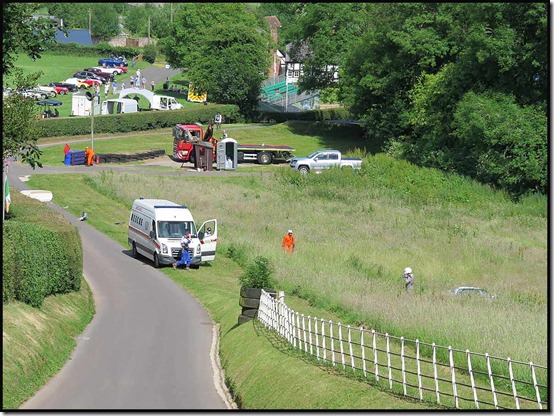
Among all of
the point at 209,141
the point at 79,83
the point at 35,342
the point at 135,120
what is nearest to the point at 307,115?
the point at 135,120

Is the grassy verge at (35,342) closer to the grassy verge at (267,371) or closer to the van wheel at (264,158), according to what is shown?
the grassy verge at (267,371)

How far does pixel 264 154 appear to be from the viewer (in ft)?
233

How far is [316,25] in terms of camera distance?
92.7 metres

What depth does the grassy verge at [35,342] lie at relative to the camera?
20812mm

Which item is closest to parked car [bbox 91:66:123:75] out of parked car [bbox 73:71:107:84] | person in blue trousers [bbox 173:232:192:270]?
parked car [bbox 73:71:107:84]

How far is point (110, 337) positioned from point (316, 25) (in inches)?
2705

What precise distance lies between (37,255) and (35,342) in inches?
155

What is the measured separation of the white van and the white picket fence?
14493mm

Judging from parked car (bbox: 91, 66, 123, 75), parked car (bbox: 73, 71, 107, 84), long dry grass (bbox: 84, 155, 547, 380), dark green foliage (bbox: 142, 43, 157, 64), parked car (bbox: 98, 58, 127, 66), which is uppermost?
dark green foliage (bbox: 142, 43, 157, 64)

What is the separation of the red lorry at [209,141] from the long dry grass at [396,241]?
21.0 feet

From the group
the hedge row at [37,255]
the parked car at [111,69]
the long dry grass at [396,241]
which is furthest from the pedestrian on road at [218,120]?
the hedge row at [37,255]

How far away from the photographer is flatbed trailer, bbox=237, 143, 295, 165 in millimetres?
70812

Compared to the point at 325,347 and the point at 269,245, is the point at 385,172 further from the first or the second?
the point at 325,347

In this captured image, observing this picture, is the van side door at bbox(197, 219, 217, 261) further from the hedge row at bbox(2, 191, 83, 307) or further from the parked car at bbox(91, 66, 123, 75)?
the parked car at bbox(91, 66, 123, 75)
